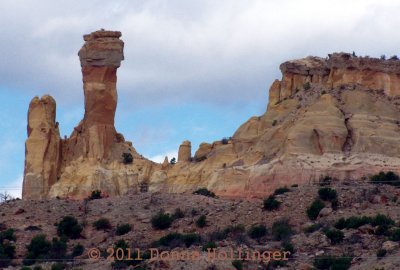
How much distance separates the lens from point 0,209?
120 m

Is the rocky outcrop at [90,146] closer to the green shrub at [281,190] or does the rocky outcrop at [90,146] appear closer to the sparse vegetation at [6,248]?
the green shrub at [281,190]

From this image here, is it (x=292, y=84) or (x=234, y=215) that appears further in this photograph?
(x=292, y=84)

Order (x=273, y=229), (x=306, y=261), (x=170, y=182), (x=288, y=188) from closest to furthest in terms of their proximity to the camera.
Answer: (x=306, y=261) < (x=273, y=229) < (x=288, y=188) < (x=170, y=182)

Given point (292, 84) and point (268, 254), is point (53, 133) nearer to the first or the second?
point (292, 84)

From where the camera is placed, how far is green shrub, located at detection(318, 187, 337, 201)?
11344cm

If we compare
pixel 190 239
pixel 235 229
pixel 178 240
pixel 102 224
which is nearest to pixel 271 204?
pixel 235 229

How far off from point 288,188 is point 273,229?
9.74 m

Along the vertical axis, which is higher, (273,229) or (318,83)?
(318,83)

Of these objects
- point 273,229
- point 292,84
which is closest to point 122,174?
point 292,84

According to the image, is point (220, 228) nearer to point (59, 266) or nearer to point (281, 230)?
point (281, 230)

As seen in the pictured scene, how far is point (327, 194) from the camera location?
113750mm

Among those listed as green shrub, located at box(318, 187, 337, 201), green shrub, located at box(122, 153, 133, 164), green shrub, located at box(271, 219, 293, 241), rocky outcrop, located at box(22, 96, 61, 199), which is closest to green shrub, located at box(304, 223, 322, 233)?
green shrub, located at box(271, 219, 293, 241)

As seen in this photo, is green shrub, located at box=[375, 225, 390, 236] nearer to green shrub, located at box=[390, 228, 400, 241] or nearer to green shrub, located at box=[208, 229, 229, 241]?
green shrub, located at box=[390, 228, 400, 241]

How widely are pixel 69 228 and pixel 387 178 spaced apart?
17513mm
